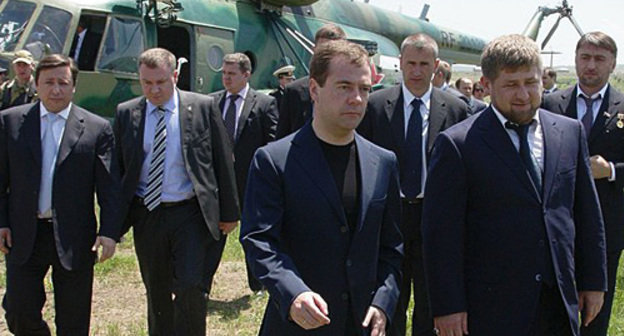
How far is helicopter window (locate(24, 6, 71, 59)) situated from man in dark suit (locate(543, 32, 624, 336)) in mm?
6772

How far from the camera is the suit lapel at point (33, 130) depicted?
4.09 metres

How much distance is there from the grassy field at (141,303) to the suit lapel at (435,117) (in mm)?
2119

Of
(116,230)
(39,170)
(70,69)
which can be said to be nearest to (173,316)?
(116,230)

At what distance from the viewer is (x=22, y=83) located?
7742 millimetres

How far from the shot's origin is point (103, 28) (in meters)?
9.27

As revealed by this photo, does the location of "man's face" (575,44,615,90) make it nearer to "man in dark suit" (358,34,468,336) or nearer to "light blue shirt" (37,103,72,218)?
"man in dark suit" (358,34,468,336)

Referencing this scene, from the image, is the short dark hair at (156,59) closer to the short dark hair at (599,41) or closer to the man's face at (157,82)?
the man's face at (157,82)

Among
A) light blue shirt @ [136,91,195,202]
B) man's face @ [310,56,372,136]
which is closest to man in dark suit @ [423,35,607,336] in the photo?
man's face @ [310,56,372,136]

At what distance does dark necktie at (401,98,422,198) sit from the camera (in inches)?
172

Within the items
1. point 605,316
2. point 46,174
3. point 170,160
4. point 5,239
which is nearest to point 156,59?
point 170,160

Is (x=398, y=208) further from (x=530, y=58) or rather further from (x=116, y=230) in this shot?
(x=116, y=230)

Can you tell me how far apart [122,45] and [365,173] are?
23.8 ft

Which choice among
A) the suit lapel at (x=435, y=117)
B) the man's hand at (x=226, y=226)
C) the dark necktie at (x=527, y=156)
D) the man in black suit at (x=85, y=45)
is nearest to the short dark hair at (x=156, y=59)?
the man's hand at (x=226, y=226)

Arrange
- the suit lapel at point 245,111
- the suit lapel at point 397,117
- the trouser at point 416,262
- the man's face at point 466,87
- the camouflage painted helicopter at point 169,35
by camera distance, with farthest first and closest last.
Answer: the man's face at point 466,87, the camouflage painted helicopter at point 169,35, the suit lapel at point 245,111, the suit lapel at point 397,117, the trouser at point 416,262
